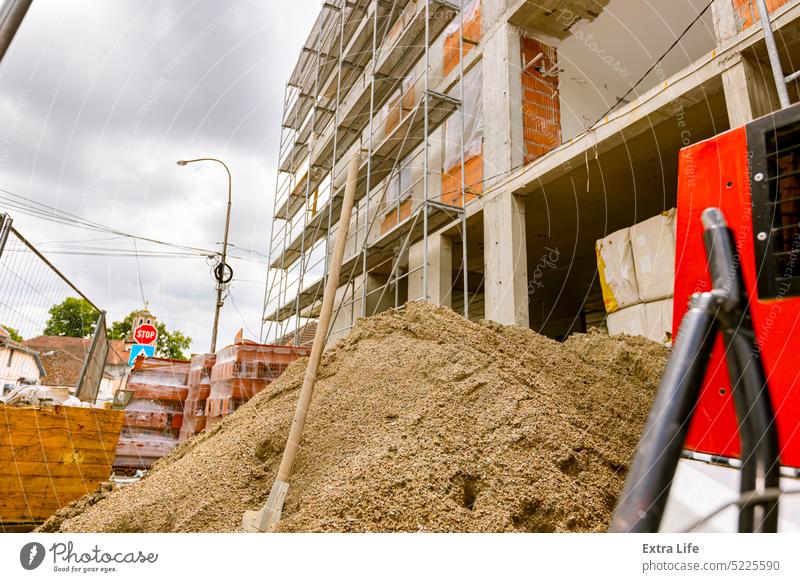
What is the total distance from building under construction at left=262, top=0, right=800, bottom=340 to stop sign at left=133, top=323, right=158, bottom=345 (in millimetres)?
3477

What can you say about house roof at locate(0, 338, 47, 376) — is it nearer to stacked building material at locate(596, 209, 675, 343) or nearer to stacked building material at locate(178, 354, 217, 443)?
A: stacked building material at locate(178, 354, 217, 443)

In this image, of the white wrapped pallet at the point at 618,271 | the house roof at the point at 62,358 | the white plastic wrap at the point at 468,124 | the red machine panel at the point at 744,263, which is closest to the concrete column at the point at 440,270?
the white plastic wrap at the point at 468,124

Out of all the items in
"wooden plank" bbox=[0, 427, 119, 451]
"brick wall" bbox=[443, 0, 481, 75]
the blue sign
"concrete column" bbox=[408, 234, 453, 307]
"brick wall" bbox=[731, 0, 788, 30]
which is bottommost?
"wooden plank" bbox=[0, 427, 119, 451]

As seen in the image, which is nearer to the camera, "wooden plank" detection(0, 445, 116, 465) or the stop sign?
"wooden plank" detection(0, 445, 116, 465)

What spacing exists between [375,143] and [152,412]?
638cm

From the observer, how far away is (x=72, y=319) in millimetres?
4449

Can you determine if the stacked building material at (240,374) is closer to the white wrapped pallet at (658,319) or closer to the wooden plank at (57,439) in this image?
the wooden plank at (57,439)

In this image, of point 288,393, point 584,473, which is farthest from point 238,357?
point 584,473

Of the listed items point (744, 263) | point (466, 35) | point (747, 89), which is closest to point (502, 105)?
point (466, 35)

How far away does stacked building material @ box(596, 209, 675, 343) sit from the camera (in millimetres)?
4082

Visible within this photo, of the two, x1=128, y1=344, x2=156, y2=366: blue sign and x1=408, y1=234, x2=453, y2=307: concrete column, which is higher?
x1=408, y1=234, x2=453, y2=307: concrete column

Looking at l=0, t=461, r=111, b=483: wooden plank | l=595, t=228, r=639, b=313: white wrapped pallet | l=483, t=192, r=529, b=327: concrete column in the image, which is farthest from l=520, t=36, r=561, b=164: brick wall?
l=0, t=461, r=111, b=483: wooden plank

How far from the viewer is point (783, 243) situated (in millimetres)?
1143

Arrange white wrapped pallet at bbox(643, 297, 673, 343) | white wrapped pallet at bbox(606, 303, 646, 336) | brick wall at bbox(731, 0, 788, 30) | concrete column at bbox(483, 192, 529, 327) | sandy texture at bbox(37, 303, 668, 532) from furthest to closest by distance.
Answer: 1. concrete column at bbox(483, 192, 529, 327)
2. white wrapped pallet at bbox(606, 303, 646, 336)
3. white wrapped pallet at bbox(643, 297, 673, 343)
4. brick wall at bbox(731, 0, 788, 30)
5. sandy texture at bbox(37, 303, 668, 532)
